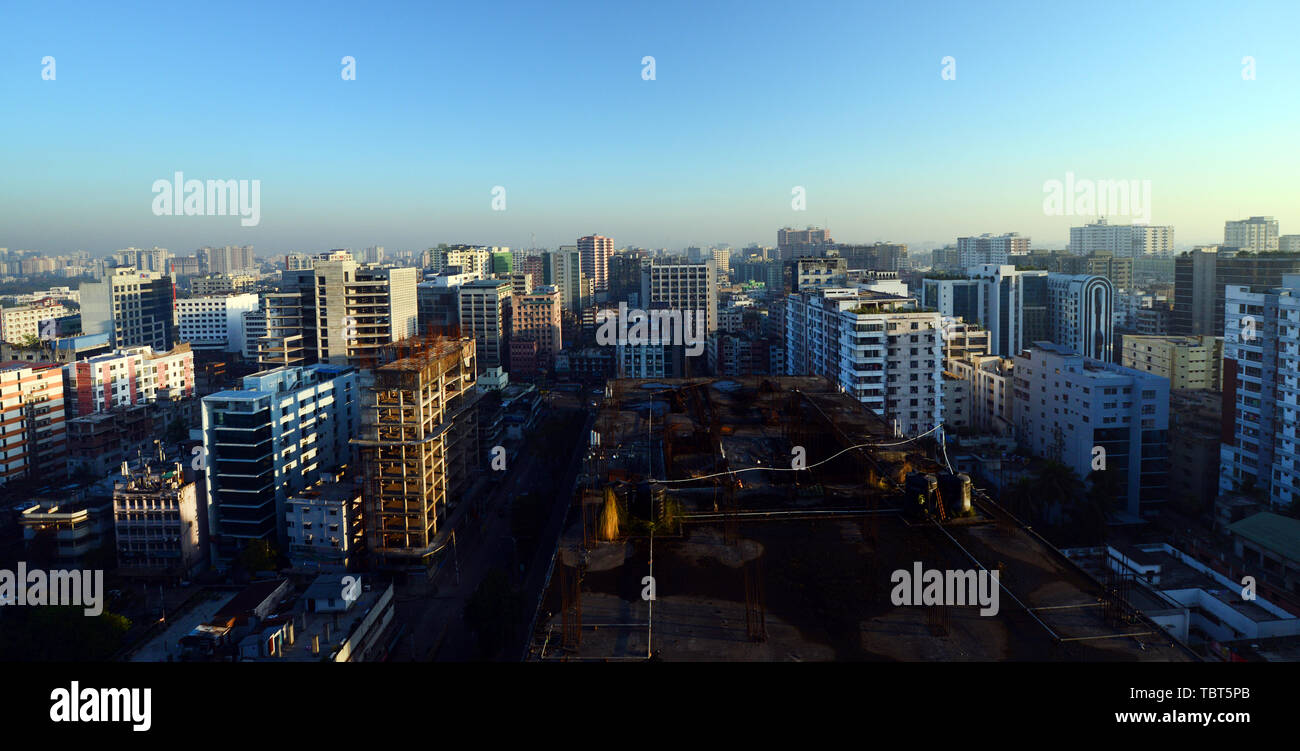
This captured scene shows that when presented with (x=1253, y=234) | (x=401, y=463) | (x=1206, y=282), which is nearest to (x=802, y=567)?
(x=401, y=463)

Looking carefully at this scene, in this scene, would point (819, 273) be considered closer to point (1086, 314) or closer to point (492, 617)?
point (1086, 314)

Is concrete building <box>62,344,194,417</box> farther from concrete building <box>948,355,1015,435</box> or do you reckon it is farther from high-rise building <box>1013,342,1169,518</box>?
high-rise building <box>1013,342,1169,518</box>

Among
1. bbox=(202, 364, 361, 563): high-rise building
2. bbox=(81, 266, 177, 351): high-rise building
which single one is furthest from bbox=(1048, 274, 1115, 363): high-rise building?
bbox=(81, 266, 177, 351): high-rise building

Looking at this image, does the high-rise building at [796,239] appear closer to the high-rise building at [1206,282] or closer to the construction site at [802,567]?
the high-rise building at [1206,282]

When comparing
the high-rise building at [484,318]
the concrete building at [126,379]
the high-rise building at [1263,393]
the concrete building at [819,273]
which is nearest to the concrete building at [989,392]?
the high-rise building at [1263,393]

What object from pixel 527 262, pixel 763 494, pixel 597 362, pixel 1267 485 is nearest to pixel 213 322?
pixel 597 362

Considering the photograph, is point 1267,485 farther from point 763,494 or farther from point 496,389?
point 496,389
